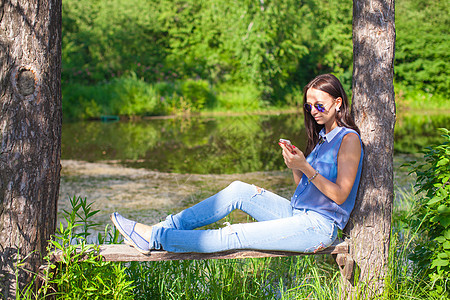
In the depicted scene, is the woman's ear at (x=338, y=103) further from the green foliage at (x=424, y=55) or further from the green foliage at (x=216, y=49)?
the green foliage at (x=424, y=55)

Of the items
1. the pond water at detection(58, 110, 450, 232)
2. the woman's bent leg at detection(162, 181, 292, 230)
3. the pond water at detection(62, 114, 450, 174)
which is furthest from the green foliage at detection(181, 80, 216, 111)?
the woman's bent leg at detection(162, 181, 292, 230)

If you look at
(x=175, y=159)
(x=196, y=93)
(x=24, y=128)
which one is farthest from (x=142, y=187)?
(x=196, y=93)

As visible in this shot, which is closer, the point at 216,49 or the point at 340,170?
the point at 340,170

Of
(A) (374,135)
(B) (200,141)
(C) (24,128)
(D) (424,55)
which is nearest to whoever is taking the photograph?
(C) (24,128)

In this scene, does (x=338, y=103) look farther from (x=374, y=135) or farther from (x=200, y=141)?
(x=200, y=141)

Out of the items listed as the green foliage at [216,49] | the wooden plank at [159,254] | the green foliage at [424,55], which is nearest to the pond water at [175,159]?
A: the wooden plank at [159,254]

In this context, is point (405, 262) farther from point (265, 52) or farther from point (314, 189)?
point (265, 52)

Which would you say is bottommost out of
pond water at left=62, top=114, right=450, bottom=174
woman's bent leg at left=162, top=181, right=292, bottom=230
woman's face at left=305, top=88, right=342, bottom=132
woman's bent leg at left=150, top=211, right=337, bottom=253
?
woman's bent leg at left=150, top=211, right=337, bottom=253

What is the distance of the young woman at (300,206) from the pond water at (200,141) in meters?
4.61

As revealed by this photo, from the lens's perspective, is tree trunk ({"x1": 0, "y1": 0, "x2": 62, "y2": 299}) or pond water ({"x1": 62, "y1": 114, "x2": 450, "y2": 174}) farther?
pond water ({"x1": 62, "y1": 114, "x2": 450, "y2": 174})

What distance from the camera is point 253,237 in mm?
2490

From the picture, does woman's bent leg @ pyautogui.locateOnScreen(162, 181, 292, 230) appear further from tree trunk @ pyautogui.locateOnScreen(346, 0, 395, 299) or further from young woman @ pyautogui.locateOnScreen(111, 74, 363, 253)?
tree trunk @ pyautogui.locateOnScreen(346, 0, 395, 299)

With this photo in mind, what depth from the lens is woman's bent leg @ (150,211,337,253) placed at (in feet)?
8.10

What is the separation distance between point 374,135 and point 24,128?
181cm
